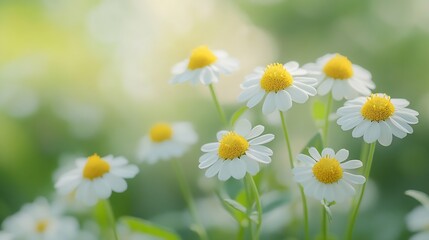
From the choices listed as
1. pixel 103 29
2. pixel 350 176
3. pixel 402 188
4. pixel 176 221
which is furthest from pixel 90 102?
pixel 350 176

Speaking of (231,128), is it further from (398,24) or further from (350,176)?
(398,24)

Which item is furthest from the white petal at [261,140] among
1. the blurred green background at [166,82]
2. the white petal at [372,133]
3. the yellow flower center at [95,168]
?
the blurred green background at [166,82]

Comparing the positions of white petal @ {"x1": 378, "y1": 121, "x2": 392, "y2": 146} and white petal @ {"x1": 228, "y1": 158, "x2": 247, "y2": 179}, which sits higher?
white petal @ {"x1": 228, "y1": 158, "x2": 247, "y2": 179}

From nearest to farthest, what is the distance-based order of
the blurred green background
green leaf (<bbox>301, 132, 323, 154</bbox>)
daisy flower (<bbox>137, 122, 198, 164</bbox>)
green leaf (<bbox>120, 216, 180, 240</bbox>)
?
green leaf (<bbox>301, 132, 323, 154</bbox>)
green leaf (<bbox>120, 216, 180, 240</bbox>)
daisy flower (<bbox>137, 122, 198, 164</bbox>)
the blurred green background

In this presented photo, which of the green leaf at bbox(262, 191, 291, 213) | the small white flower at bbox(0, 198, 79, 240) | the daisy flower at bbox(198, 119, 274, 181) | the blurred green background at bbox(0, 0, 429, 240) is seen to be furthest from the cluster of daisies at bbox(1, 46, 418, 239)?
the blurred green background at bbox(0, 0, 429, 240)

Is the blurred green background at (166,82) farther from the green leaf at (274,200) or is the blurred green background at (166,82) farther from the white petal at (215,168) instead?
the white petal at (215,168)

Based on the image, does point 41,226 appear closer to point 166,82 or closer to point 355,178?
point 355,178

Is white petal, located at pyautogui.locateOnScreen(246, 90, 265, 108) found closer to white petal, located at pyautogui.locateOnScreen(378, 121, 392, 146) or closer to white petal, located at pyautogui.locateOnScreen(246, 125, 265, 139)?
white petal, located at pyautogui.locateOnScreen(246, 125, 265, 139)
